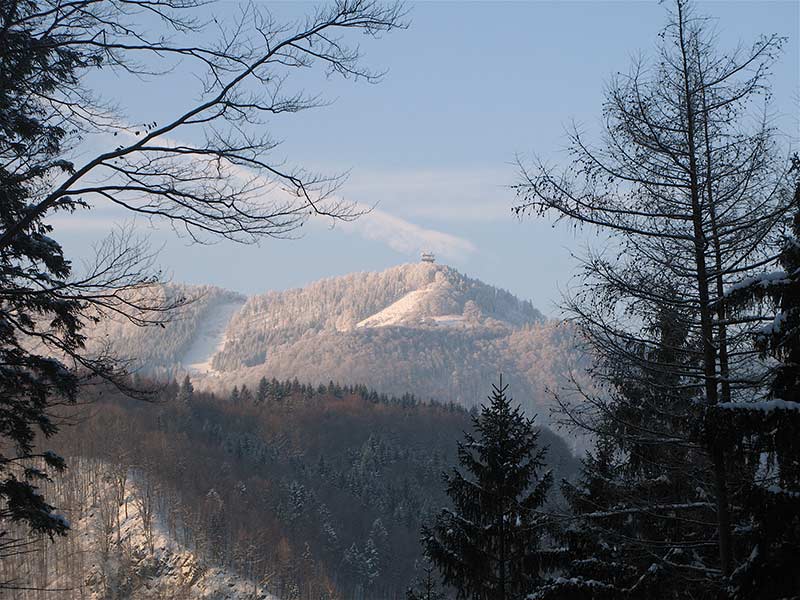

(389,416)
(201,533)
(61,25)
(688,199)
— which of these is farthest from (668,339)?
(389,416)

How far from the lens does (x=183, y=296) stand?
7531 millimetres

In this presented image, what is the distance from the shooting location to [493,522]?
43.8ft

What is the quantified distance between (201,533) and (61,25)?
248ft

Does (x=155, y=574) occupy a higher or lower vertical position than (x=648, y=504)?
lower

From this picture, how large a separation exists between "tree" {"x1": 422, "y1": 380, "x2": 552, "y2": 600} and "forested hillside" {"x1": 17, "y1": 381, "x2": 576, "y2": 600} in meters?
37.2

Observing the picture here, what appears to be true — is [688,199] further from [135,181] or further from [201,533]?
[201,533]

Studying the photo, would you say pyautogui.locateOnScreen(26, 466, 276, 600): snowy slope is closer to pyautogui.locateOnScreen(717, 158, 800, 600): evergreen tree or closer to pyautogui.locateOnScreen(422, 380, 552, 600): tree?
pyautogui.locateOnScreen(422, 380, 552, 600): tree

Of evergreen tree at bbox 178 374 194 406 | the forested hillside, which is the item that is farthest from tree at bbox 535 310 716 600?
evergreen tree at bbox 178 374 194 406

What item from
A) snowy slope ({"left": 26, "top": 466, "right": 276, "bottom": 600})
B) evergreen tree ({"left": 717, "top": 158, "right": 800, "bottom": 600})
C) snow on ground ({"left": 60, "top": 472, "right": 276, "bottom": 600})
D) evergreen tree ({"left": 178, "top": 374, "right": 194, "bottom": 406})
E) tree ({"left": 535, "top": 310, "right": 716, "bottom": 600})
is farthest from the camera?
evergreen tree ({"left": 178, "top": 374, "right": 194, "bottom": 406})

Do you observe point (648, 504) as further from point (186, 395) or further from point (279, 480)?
point (186, 395)

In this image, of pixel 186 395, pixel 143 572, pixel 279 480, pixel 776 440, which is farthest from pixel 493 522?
pixel 186 395

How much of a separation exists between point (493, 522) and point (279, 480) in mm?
106811

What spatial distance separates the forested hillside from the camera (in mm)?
77688

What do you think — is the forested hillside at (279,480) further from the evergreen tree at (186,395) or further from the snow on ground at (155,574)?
the evergreen tree at (186,395)
